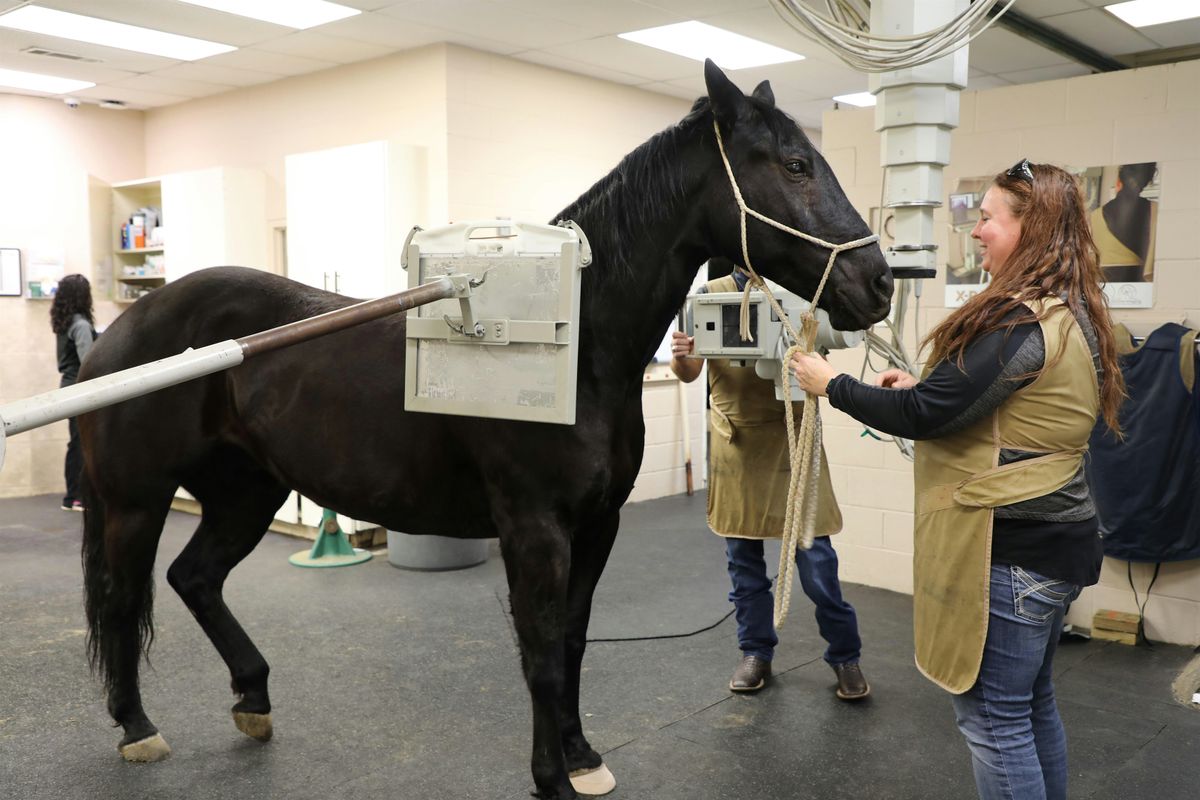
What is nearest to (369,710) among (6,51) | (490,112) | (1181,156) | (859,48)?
(859,48)

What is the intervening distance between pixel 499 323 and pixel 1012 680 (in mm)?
1130

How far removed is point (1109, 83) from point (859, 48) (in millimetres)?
1693

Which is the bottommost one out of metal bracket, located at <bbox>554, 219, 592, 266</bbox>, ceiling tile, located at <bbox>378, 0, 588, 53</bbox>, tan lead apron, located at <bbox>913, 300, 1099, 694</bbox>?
tan lead apron, located at <bbox>913, 300, 1099, 694</bbox>

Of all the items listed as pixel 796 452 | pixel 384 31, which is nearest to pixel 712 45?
pixel 384 31

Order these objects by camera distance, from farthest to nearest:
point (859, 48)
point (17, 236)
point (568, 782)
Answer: point (17, 236), point (859, 48), point (568, 782)

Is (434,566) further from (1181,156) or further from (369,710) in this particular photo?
(1181,156)

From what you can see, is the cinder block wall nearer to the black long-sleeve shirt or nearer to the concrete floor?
the concrete floor

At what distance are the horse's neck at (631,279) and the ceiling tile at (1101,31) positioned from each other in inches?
160

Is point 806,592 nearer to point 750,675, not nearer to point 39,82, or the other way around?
point 750,675

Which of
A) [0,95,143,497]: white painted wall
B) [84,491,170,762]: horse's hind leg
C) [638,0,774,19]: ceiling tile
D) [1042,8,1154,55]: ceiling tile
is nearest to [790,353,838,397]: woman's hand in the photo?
[84,491,170,762]: horse's hind leg

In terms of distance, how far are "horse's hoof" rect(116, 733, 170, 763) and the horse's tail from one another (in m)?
0.16

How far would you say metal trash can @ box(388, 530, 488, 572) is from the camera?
449 cm

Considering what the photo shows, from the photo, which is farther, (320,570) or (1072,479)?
(320,570)

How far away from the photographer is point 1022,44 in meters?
5.35
